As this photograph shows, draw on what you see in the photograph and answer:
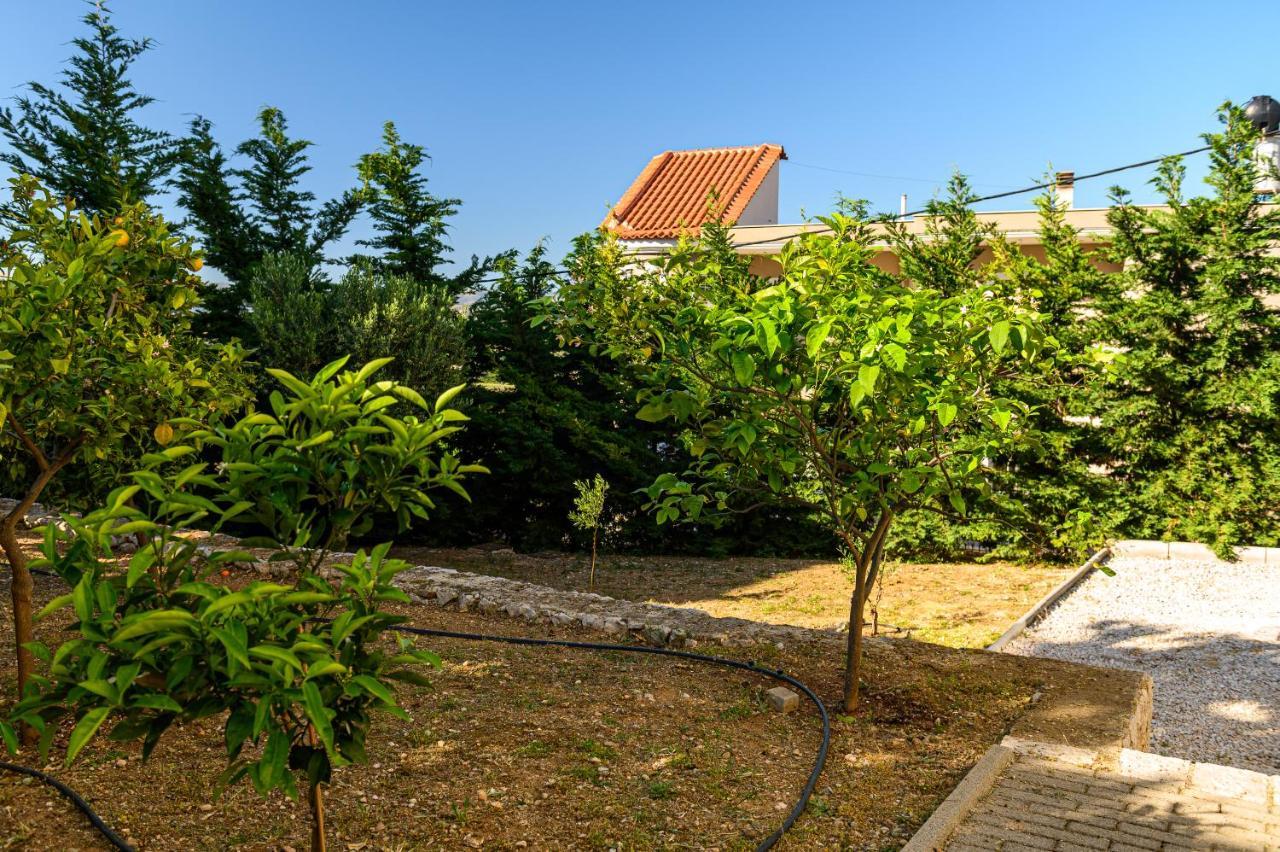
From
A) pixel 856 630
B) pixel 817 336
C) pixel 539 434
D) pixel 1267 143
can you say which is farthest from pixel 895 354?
pixel 1267 143

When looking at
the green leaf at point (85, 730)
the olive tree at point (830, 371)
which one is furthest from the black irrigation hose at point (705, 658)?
the green leaf at point (85, 730)

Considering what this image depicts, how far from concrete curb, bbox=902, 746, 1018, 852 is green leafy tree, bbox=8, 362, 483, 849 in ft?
7.84

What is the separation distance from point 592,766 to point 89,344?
10.5 feet

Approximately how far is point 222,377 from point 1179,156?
36.4 ft

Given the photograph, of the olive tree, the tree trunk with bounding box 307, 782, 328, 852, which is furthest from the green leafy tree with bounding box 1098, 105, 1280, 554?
the tree trunk with bounding box 307, 782, 328, 852

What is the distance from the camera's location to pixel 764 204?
21.9m

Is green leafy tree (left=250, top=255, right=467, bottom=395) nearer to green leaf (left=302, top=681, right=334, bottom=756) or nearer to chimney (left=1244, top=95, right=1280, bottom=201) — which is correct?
chimney (left=1244, top=95, right=1280, bottom=201)

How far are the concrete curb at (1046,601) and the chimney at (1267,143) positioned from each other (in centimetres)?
468

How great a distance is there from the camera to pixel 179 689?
2162 millimetres

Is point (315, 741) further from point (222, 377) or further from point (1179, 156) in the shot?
point (1179, 156)

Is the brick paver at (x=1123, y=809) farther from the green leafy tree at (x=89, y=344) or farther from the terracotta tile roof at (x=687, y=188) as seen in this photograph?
the terracotta tile roof at (x=687, y=188)

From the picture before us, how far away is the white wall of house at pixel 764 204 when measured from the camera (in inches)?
826

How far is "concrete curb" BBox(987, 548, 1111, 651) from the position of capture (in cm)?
853

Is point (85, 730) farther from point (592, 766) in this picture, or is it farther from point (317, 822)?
point (592, 766)
